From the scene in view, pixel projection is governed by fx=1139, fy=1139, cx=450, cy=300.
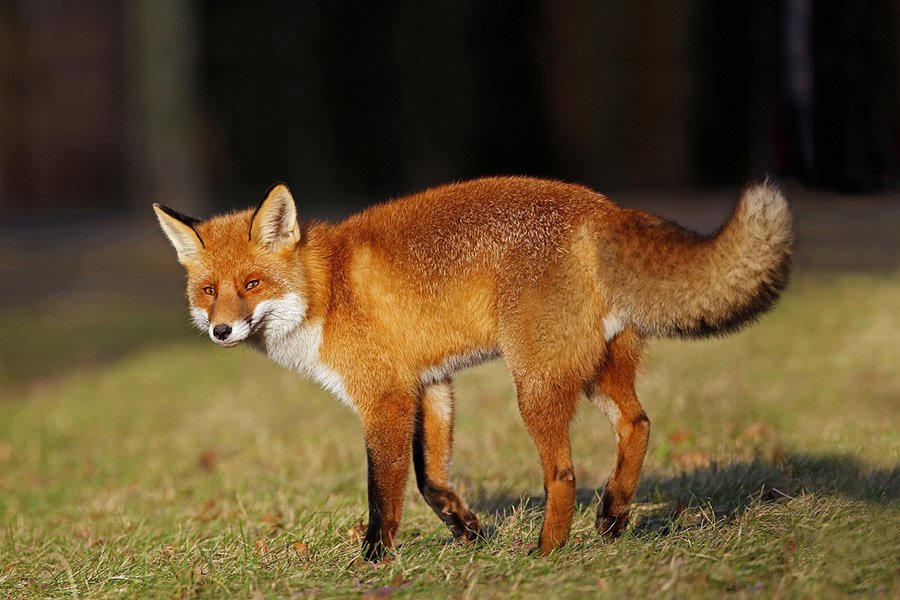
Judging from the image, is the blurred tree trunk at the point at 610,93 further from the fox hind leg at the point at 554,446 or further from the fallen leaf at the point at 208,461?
the fox hind leg at the point at 554,446

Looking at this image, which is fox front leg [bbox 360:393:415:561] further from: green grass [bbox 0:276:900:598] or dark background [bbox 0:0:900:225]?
dark background [bbox 0:0:900:225]

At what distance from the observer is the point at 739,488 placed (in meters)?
5.64

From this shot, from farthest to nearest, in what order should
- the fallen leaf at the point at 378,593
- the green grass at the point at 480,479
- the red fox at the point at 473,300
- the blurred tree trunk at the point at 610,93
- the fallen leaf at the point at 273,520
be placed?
the blurred tree trunk at the point at 610,93
the fallen leaf at the point at 273,520
the red fox at the point at 473,300
the green grass at the point at 480,479
the fallen leaf at the point at 378,593

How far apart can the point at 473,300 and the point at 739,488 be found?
5.58 feet

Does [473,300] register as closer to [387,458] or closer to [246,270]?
[387,458]

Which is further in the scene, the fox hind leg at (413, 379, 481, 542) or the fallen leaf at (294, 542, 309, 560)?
the fox hind leg at (413, 379, 481, 542)

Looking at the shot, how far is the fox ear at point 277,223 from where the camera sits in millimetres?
5422

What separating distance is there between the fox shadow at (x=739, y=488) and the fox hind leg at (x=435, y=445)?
13.5 inches

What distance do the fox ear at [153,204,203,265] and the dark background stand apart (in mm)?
6756

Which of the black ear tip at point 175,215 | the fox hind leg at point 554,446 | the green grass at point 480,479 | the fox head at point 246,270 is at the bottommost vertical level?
the green grass at point 480,479

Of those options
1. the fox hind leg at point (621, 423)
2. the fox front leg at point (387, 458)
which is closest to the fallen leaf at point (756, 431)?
the fox hind leg at point (621, 423)

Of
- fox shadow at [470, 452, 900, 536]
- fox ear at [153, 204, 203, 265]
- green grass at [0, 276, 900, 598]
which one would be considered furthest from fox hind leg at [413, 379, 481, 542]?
fox ear at [153, 204, 203, 265]

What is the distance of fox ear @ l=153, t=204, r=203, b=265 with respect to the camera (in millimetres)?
5543


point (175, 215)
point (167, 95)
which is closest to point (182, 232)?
point (175, 215)
